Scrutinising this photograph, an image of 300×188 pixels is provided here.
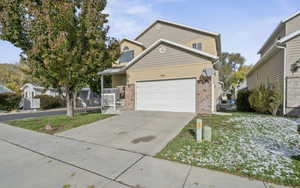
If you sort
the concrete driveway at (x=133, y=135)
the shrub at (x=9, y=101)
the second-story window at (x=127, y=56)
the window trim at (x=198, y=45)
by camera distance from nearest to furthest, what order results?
the concrete driveway at (x=133, y=135) < the window trim at (x=198, y=45) < the second-story window at (x=127, y=56) < the shrub at (x=9, y=101)

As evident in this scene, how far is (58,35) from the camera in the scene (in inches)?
305

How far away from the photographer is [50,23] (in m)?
7.70

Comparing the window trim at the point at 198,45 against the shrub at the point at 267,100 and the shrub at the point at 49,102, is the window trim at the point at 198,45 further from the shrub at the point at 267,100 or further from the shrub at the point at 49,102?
the shrub at the point at 49,102

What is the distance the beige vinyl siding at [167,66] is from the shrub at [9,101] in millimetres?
16138

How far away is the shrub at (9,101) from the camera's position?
17.2m

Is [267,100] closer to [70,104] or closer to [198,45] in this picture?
[198,45]

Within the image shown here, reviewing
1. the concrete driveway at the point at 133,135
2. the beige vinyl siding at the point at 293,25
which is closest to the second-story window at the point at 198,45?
the beige vinyl siding at the point at 293,25

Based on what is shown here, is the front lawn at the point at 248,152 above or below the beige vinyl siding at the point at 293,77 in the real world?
below

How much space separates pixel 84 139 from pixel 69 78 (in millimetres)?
4717

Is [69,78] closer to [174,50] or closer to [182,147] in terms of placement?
[174,50]

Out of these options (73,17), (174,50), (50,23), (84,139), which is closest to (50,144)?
(84,139)

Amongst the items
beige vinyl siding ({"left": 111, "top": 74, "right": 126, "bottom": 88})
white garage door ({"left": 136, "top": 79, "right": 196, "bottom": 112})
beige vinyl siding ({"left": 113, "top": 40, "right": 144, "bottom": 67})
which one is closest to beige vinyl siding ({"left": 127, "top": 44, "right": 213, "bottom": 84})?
white garage door ({"left": 136, "top": 79, "right": 196, "bottom": 112})

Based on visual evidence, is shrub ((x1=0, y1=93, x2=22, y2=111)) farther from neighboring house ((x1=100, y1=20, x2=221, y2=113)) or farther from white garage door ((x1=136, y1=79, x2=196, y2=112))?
white garage door ((x1=136, y1=79, x2=196, y2=112))

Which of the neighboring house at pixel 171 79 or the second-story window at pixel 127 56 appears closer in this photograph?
the neighboring house at pixel 171 79
